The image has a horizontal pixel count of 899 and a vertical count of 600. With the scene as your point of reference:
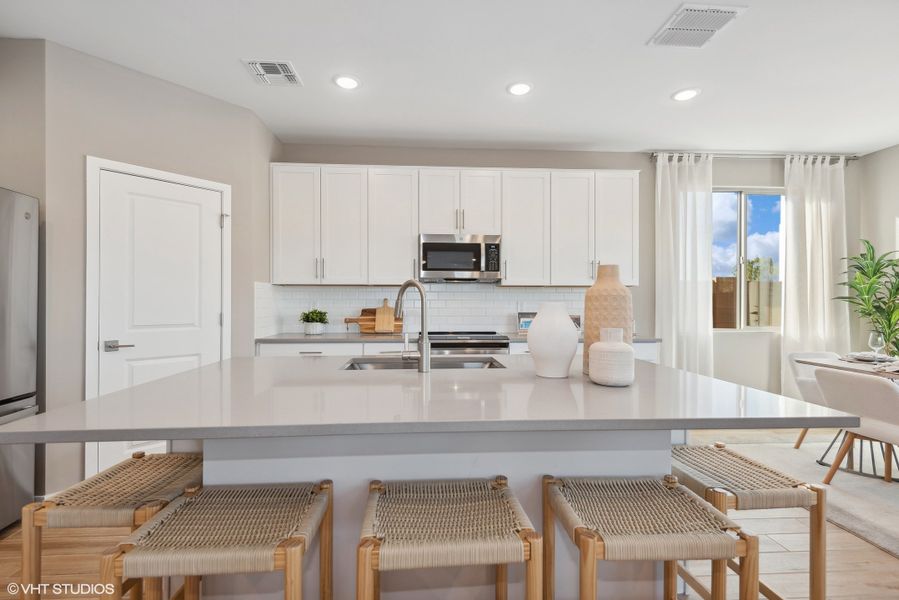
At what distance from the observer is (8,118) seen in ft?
8.65

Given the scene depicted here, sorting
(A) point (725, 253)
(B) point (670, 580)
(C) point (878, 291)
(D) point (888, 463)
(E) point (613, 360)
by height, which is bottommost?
(D) point (888, 463)

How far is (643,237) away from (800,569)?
3194 mm

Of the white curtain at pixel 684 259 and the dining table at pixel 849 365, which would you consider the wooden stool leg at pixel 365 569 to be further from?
the white curtain at pixel 684 259

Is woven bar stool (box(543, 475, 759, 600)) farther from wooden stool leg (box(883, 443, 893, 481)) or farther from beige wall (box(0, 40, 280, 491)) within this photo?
beige wall (box(0, 40, 280, 491))

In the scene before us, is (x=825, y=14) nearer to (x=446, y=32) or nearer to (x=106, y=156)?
(x=446, y=32)

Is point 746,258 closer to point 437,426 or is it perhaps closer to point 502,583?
point 502,583

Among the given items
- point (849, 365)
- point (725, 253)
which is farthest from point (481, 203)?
point (849, 365)

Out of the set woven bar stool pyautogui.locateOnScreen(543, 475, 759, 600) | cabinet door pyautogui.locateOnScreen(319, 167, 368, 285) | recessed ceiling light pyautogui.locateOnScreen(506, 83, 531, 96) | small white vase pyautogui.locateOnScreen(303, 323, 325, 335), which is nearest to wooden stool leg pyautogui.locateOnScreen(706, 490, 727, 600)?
woven bar stool pyautogui.locateOnScreen(543, 475, 759, 600)

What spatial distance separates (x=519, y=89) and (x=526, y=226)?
1.25m

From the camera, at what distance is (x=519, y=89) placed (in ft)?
10.7

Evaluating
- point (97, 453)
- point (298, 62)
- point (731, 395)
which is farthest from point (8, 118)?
point (731, 395)

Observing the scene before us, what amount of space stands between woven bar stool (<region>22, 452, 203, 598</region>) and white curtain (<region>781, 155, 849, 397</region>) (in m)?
5.31

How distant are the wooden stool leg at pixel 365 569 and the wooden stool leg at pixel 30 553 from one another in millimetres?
857

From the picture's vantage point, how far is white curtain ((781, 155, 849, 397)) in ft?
15.5
